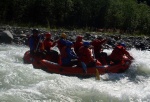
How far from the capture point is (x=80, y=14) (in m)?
27.4

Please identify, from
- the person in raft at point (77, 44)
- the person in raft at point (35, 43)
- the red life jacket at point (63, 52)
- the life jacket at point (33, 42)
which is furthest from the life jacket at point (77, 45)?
the life jacket at point (33, 42)

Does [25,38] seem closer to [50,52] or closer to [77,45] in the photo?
[50,52]

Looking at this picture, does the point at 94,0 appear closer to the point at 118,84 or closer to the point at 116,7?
the point at 116,7

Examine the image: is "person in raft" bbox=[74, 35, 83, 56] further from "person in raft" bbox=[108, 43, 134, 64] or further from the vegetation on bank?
the vegetation on bank

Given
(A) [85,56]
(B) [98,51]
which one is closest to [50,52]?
(A) [85,56]

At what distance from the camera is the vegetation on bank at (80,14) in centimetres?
2420

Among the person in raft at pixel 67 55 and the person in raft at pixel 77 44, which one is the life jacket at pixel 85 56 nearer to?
the person in raft at pixel 67 55

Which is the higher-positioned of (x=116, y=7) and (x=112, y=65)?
(x=116, y=7)

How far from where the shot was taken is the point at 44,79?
937cm

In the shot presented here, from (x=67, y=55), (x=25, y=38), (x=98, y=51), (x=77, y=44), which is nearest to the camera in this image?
(x=67, y=55)

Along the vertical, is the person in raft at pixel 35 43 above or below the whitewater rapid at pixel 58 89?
above

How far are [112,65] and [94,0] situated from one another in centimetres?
1661

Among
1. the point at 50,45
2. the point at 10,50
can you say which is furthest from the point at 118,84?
the point at 10,50

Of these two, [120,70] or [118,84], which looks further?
[120,70]
